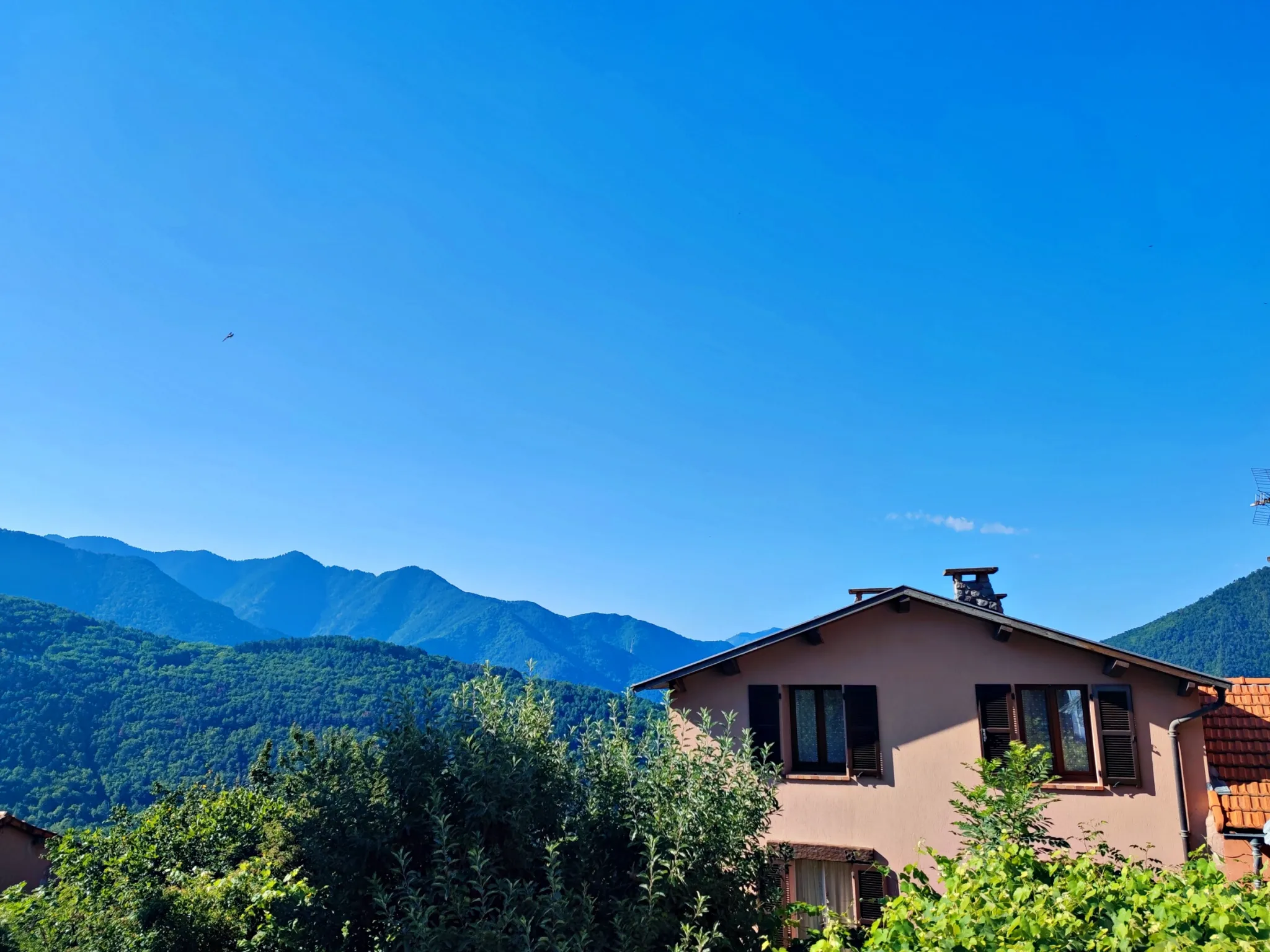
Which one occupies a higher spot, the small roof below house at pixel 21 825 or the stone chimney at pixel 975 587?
the stone chimney at pixel 975 587

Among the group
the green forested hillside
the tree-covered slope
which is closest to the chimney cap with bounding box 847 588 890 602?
the green forested hillside

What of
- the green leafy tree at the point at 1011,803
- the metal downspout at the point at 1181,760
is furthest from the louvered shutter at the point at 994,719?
the metal downspout at the point at 1181,760

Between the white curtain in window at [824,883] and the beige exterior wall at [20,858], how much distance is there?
1560 cm

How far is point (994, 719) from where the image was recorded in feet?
47.4

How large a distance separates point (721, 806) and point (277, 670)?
146 metres

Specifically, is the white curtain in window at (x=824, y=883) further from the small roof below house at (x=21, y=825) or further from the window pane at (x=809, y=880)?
the small roof below house at (x=21, y=825)

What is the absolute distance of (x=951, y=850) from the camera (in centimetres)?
1408

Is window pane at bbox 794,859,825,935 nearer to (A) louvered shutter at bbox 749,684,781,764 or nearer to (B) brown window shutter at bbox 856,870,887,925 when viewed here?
(B) brown window shutter at bbox 856,870,887,925

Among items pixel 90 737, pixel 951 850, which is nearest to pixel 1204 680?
pixel 951 850

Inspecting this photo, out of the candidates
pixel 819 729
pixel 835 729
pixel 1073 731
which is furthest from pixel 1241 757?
pixel 819 729

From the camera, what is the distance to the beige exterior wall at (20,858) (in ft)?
57.7

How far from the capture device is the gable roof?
13453mm

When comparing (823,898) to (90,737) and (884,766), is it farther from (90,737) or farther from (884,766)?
(90,737)

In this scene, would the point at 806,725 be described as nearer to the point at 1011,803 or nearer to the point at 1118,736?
the point at 1118,736
